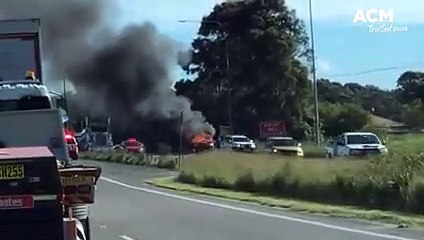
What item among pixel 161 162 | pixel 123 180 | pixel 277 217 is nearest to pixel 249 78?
pixel 161 162

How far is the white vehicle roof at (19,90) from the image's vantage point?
694 inches

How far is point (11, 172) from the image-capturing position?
28.5ft

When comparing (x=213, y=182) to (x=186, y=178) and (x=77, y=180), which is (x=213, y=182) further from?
(x=77, y=180)

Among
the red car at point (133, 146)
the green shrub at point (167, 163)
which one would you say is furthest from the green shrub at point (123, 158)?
the red car at point (133, 146)

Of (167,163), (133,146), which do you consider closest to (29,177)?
(167,163)

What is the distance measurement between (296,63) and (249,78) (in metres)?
4.58

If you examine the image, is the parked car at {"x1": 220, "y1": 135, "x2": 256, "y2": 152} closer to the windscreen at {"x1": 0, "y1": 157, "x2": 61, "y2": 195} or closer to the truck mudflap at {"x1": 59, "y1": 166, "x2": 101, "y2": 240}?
the truck mudflap at {"x1": 59, "y1": 166, "x2": 101, "y2": 240}

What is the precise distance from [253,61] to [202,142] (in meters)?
14.0

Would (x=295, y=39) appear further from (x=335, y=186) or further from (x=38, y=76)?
(x=38, y=76)

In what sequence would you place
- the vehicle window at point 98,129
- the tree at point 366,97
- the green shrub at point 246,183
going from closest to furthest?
the green shrub at point 246,183
the vehicle window at point 98,129
the tree at point 366,97

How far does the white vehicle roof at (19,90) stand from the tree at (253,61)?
62.0 meters

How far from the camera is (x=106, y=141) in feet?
282

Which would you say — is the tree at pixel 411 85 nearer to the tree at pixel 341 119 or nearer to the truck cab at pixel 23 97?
the tree at pixel 341 119

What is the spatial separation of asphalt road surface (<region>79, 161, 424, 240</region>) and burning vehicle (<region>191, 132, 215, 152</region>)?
3730cm
